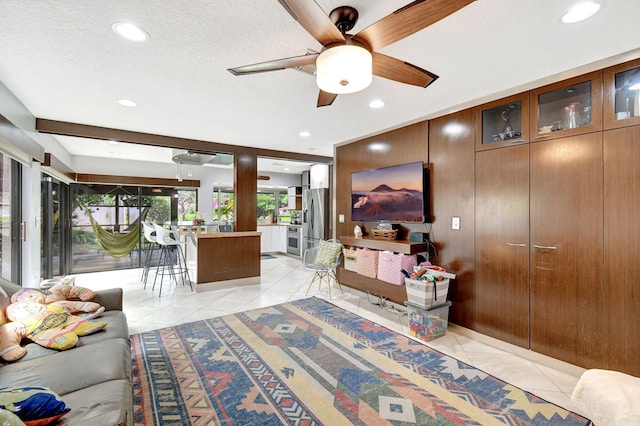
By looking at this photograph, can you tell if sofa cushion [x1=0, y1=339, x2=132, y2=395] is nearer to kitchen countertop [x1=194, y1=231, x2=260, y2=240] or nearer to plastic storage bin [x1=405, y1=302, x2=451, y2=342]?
plastic storage bin [x1=405, y1=302, x2=451, y2=342]

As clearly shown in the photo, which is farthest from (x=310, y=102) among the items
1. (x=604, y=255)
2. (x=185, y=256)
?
(x=185, y=256)

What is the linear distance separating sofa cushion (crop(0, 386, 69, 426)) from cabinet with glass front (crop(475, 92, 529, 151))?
11.3ft

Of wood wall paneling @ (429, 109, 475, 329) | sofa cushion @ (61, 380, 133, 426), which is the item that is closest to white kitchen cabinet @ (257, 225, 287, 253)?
wood wall paneling @ (429, 109, 475, 329)

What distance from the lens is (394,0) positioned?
1.52 meters

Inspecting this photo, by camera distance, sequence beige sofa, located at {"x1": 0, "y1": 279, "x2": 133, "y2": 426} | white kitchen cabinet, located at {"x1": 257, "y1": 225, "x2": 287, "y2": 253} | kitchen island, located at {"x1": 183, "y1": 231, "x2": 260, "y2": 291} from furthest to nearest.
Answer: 1. white kitchen cabinet, located at {"x1": 257, "y1": 225, "x2": 287, "y2": 253}
2. kitchen island, located at {"x1": 183, "y1": 231, "x2": 260, "y2": 291}
3. beige sofa, located at {"x1": 0, "y1": 279, "x2": 133, "y2": 426}

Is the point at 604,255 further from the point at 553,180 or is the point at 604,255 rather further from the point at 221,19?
the point at 221,19

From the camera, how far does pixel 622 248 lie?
207cm

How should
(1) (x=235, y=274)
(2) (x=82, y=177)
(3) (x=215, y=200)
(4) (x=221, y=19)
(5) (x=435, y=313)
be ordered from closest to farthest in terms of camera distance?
(4) (x=221, y=19) < (5) (x=435, y=313) < (1) (x=235, y=274) < (2) (x=82, y=177) < (3) (x=215, y=200)

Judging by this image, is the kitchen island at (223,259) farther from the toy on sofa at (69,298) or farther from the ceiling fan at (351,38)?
the ceiling fan at (351,38)

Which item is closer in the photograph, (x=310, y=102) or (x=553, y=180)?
(x=553, y=180)

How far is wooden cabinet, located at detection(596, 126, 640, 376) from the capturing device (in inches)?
79.2

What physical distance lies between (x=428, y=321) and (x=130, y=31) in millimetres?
3263

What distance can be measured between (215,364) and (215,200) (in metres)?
5.90

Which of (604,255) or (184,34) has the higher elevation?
(184,34)
